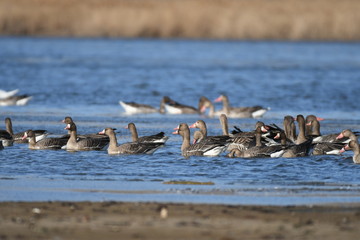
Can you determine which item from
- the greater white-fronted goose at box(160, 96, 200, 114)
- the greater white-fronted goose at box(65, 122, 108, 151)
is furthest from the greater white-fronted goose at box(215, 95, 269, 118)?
the greater white-fronted goose at box(65, 122, 108, 151)

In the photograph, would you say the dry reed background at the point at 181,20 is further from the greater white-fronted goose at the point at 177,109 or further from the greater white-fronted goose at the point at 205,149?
the greater white-fronted goose at the point at 205,149

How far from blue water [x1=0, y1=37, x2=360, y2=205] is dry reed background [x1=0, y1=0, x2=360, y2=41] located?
1228 mm

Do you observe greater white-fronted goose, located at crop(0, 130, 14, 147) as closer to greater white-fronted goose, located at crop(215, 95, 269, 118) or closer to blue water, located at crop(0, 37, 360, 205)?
blue water, located at crop(0, 37, 360, 205)

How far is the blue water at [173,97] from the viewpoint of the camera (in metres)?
10.7

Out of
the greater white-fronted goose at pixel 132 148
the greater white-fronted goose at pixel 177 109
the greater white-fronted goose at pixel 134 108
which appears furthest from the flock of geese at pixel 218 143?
the greater white-fronted goose at pixel 177 109

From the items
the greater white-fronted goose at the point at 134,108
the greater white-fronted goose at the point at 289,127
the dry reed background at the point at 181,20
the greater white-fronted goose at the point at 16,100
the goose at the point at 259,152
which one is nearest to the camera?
the goose at the point at 259,152

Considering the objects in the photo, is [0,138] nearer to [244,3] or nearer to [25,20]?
[25,20]

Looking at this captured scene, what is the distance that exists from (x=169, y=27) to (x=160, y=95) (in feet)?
74.9

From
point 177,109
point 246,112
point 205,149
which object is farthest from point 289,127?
point 177,109

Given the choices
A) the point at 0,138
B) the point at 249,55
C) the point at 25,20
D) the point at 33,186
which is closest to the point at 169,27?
the point at 249,55

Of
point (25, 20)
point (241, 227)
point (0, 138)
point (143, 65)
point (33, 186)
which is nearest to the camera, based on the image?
point (241, 227)

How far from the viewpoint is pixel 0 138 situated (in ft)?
50.4

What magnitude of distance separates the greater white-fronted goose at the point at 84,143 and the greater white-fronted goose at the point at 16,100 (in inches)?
346

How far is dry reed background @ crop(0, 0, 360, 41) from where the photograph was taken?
169 feet
